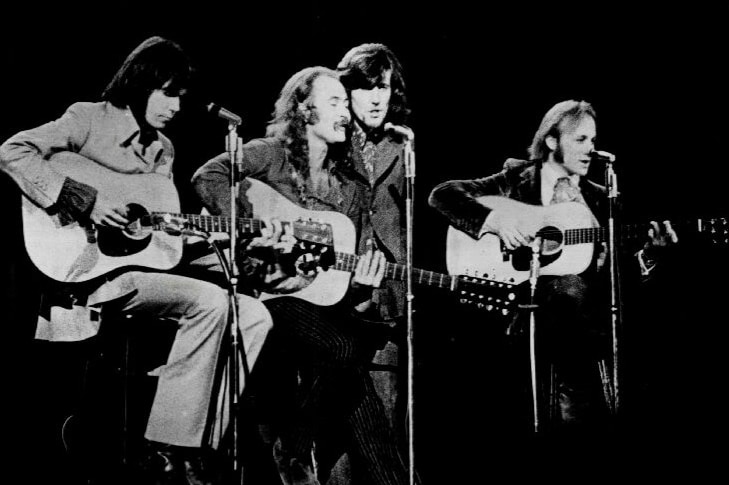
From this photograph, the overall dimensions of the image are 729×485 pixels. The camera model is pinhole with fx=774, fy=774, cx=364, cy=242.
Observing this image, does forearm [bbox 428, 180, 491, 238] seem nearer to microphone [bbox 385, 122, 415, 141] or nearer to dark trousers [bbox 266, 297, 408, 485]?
dark trousers [bbox 266, 297, 408, 485]

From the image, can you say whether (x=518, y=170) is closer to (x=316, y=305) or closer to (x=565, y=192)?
(x=565, y=192)

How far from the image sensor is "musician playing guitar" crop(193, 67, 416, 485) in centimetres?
355

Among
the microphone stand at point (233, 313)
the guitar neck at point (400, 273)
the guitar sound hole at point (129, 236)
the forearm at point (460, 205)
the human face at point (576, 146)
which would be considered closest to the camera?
the microphone stand at point (233, 313)

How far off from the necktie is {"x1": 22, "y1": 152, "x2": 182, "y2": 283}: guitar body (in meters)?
2.43

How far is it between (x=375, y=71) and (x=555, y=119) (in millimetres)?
1326

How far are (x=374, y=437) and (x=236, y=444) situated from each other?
73 cm

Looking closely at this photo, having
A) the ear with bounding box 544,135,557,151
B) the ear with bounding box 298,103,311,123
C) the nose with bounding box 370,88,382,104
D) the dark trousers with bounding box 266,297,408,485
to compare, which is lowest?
the dark trousers with bounding box 266,297,408,485

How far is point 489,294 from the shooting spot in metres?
4.08

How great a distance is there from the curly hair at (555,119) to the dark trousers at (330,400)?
201 cm

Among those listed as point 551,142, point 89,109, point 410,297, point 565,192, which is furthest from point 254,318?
point 551,142

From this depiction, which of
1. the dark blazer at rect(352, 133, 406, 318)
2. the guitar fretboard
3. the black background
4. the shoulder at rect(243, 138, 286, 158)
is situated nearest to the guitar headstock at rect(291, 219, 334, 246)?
the dark blazer at rect(352, 133, 406, 318)

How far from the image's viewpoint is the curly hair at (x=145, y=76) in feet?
12.5

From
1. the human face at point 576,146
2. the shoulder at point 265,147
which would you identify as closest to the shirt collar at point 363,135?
the shoulder at point 265,147

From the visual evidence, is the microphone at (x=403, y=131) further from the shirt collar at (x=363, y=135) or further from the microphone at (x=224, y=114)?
the shirt collar at (x=363, y=135)
